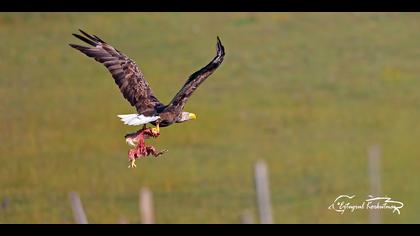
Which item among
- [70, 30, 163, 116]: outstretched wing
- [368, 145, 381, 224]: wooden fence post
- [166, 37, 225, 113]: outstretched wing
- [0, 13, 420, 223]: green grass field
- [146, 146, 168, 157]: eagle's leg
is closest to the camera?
[146, 146, 168, 157]: eagle's leg

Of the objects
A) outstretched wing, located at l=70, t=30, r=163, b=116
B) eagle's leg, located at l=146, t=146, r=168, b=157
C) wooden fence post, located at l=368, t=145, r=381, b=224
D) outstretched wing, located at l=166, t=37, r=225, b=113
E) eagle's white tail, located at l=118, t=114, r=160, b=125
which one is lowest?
eagle's leg, located at l=146, t=146, r=168, b=157

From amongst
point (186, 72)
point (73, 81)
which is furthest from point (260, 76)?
point (73, 81)

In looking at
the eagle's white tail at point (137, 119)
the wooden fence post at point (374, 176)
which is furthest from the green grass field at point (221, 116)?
the eagle's white tail at point (137, 119)

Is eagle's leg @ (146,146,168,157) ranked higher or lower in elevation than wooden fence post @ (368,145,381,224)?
lower

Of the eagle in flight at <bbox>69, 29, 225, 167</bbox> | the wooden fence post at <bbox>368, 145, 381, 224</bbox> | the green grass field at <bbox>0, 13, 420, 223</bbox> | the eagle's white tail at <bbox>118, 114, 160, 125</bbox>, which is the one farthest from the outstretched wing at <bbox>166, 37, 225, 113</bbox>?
the wooden fence post at <bbox>368, 145, 381, 224</bbox>

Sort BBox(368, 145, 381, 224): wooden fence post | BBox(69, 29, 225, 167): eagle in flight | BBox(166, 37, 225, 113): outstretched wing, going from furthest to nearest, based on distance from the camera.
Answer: BBox(368, 145, 381, 224): wooden fence post < BBox(166, 37, 225, 113): outstretched wing < BBox(69, 29, 225, 167): eagle in flight

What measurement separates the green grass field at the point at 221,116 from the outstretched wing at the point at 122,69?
296 inches

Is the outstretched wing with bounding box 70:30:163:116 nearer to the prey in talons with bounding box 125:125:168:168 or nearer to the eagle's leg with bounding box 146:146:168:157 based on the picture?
the prey in talons with bounding box 125:125:168:168

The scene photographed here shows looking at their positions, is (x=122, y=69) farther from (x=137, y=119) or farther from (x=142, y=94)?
(x=137, y=119)

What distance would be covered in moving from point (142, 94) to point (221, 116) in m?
18.5

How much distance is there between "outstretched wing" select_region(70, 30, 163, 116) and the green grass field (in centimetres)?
751

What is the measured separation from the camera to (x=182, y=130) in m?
→ 27.6

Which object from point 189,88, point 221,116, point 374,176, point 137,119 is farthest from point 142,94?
point 221,116

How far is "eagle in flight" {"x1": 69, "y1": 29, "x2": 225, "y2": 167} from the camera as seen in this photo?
8.55 meters
